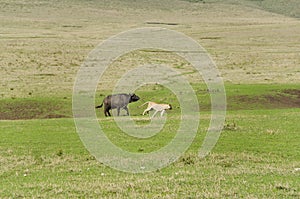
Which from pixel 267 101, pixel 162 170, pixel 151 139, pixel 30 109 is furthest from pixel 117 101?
pixel 162 170

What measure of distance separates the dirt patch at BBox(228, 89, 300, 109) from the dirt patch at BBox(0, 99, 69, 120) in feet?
44.4

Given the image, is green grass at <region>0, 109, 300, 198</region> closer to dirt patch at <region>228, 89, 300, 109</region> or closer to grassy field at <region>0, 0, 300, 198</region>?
grassy field at <region>0, 0, 300, 198</region>

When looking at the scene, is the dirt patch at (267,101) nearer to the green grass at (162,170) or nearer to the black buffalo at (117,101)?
the black buffalo at (117,101)

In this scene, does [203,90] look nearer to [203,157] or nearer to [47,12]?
[203,157]

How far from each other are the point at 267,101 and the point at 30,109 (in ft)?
62.6

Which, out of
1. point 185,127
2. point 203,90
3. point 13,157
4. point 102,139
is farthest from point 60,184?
point 203,90

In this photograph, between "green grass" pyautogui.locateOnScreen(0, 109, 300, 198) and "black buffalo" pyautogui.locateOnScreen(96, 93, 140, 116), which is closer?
"green grass" pyautogui.locateOnScreen(0, 109, 300, 198)

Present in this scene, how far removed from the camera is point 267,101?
38406 mm

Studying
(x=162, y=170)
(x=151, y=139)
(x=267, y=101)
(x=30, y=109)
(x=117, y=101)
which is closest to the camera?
(x=162, y=170)

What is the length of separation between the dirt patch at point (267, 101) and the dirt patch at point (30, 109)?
1353cm

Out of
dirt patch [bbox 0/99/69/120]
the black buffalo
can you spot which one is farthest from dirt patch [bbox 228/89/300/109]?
dirt patch [bbox 0/99/69/120]

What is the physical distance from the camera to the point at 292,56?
77.0 meters

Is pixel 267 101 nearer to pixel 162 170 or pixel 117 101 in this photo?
pixel 117 101

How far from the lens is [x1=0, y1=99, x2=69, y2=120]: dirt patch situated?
34.3 m
